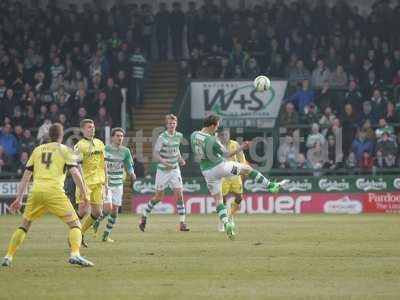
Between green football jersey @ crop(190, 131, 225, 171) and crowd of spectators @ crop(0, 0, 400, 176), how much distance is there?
1256 cm

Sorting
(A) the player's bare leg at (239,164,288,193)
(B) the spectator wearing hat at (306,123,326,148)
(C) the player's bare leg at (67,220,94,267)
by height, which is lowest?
(C) the player's bare leg at (67,220,94,267)

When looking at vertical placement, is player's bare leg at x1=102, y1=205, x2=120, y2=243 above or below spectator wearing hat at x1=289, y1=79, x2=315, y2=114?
below

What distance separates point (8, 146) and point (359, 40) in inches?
480

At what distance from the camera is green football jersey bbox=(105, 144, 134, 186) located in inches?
837

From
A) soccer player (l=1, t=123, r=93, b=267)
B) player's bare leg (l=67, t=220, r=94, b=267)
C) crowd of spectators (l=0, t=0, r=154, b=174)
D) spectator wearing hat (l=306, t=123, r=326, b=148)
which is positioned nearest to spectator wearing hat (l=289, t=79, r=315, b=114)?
spectator wearing hat (l=306, t=123, r=326, b=148)

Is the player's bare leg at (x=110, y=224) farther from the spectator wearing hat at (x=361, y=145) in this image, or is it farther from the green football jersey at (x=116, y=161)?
the spectator wearing hat at (x=361, y=145)

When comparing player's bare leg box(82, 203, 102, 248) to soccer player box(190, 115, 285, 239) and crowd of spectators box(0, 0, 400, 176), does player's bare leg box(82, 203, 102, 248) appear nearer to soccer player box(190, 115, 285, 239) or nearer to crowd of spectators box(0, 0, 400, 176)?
soccer player box(190, 115, 285, 239)

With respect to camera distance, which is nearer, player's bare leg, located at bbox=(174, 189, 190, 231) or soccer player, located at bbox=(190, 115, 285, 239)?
soccer player, located at bbox=(190, 115, 285, 239)

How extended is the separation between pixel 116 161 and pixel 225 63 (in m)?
13.7

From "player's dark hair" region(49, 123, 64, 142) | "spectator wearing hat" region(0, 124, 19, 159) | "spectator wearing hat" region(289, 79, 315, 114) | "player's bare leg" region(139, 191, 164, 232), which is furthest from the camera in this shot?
"spectator wearing hat" region(0, 124, 19, 159)

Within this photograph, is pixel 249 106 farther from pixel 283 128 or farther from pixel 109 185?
pixel 109 185

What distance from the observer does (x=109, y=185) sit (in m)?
21.1

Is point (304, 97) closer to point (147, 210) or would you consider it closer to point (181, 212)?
point (181, 212)

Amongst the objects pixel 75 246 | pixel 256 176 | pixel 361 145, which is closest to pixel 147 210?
pixel 256 176
